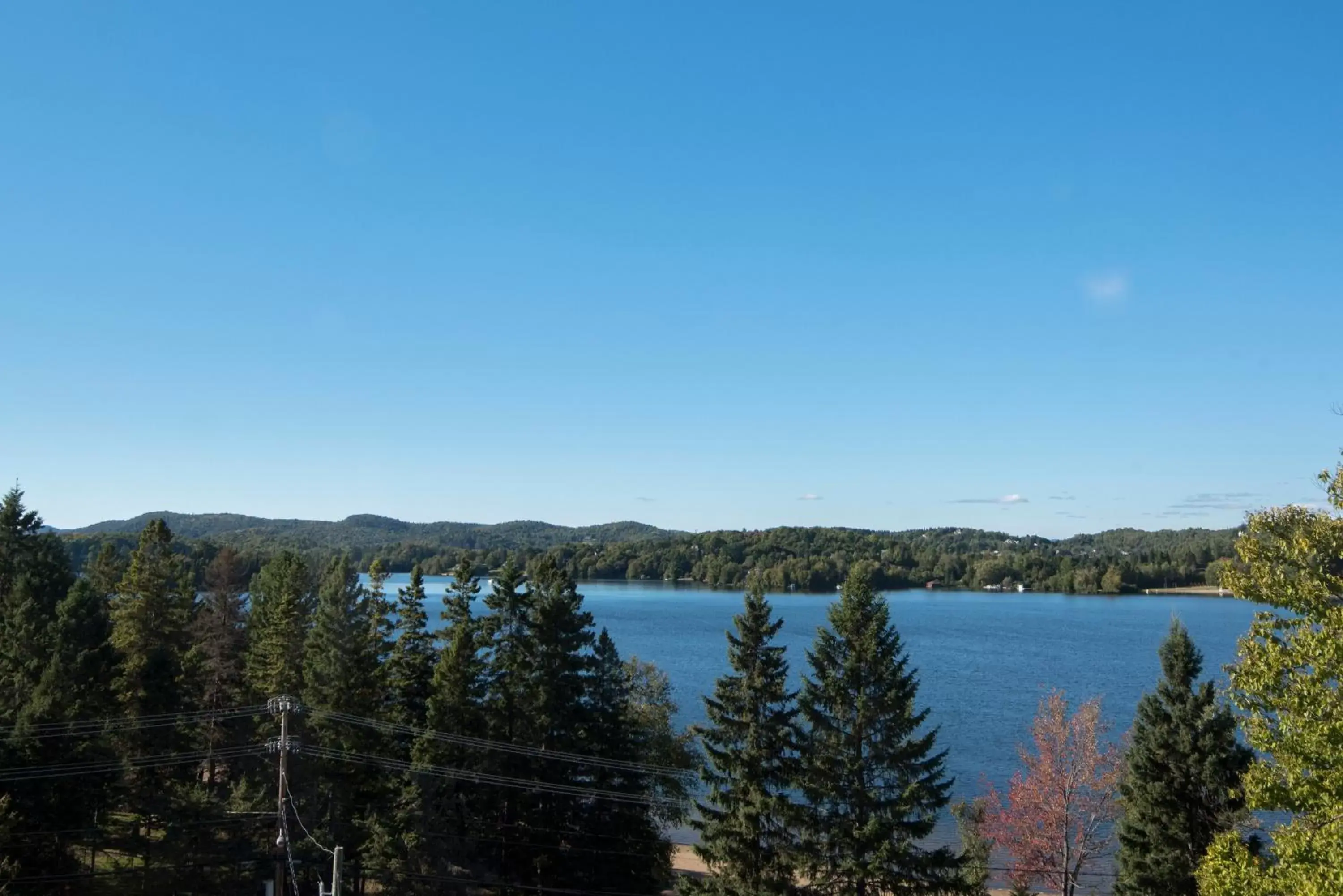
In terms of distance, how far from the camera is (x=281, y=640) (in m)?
29.4

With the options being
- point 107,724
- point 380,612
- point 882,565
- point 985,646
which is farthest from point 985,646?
point 882,565

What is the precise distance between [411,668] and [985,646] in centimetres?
6071

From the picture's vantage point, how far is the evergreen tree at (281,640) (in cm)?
2867

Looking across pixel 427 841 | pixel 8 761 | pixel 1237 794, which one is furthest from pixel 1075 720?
pixel 8 761

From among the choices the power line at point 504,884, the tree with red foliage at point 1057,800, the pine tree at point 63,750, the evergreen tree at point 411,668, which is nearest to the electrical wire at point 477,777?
the evergreen tree at point 411,668

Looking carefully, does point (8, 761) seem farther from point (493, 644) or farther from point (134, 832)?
point (493, 644)

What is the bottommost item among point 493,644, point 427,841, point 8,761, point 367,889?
point 367,889

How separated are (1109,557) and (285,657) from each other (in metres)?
166

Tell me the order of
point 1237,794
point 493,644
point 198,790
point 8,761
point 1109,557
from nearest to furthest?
1. point 1237,794
2. point 8,761
3. point 198,790
4. point 493,644
5. point 1109,557

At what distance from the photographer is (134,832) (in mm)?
25797

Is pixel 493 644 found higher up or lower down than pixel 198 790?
higher up

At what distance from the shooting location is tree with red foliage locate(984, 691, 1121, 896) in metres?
27.2

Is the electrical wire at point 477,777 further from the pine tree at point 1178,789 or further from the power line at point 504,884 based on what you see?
the pine tree at point 1178,789

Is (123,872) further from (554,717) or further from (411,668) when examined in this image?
(554,717)
